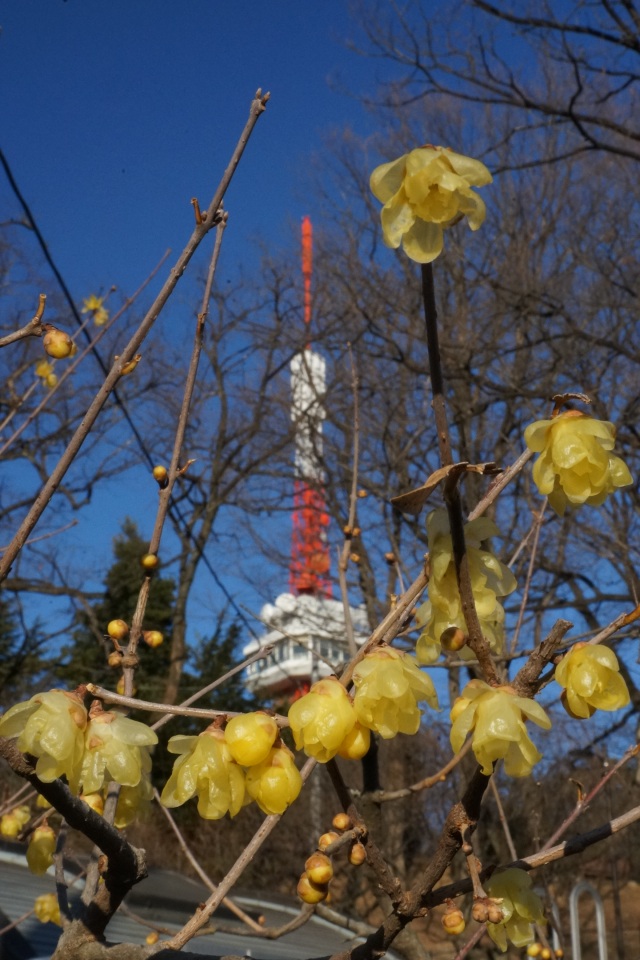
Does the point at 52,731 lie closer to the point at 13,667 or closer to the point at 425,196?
the point at 425,196

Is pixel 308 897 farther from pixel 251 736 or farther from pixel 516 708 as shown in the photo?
pixel 516 708

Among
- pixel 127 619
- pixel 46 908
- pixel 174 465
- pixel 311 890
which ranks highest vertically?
pixel 127 619

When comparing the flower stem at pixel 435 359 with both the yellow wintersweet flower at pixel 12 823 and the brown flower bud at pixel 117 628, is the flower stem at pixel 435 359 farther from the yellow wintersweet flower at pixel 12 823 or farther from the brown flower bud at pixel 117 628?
the yellow wintersweet flower at pixel 12 823

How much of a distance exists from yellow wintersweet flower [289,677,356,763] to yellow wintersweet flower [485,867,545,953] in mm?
451

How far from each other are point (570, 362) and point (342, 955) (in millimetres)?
8575

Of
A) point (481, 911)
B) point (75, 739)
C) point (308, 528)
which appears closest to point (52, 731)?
point (75, 739)

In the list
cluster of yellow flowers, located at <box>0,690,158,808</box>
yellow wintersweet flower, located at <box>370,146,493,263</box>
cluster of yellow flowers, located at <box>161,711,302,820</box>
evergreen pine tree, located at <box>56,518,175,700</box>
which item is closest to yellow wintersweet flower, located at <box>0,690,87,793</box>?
cluster of yellow flowers, located at <box>0,690,158,808</box>

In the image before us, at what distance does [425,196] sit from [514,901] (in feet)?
3.28

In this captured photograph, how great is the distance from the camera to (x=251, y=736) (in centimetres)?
108

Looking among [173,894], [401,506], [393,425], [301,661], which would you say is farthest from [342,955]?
[301,661]

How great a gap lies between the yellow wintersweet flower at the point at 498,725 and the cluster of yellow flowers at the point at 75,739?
1.34ft

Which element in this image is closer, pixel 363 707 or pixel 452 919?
pixel 363 707

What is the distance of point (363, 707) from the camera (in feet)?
3.57

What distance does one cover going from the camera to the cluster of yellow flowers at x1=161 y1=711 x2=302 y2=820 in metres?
1.08
